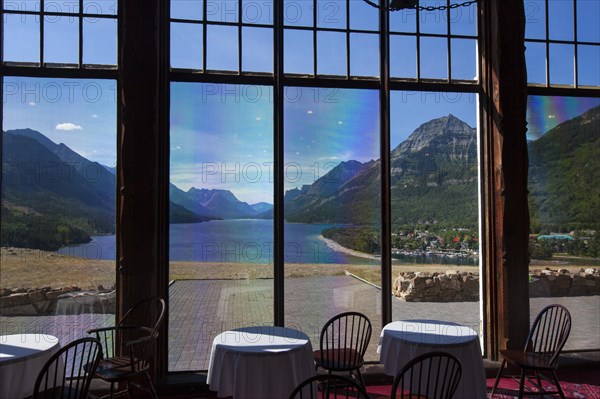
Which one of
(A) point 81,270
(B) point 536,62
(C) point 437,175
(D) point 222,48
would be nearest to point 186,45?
(D) point 222,48

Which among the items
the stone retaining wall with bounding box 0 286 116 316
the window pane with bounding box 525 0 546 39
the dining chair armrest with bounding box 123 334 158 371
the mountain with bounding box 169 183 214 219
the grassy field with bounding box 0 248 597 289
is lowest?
the dining chair armrest with bounding box 123 334 158 371

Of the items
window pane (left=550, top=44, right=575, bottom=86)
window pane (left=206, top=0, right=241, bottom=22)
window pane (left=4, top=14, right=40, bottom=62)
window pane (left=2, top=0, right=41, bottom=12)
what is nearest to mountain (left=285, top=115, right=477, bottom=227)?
window pane (left=550, top=44, right=575, bottom=86)

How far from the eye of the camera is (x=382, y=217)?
4.83 metres

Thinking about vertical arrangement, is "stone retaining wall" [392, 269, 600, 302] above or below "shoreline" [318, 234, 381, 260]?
below

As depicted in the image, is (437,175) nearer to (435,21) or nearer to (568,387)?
(435,21)

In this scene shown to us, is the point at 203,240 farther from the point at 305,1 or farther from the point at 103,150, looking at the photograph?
the point at 305,1

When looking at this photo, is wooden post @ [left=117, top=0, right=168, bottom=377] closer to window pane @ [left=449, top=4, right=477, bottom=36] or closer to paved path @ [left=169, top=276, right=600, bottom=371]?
paved path @ [left=169, top=276, right=600, bottom=371]

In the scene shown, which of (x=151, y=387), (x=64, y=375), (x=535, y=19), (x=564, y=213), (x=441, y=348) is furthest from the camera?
(x=564, y=213)

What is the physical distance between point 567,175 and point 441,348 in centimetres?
321

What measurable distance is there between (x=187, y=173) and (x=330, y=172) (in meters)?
1.51

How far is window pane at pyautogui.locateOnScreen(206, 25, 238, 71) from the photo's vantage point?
4613mm

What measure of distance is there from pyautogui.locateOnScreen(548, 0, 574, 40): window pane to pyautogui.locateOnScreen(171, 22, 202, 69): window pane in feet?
13.3

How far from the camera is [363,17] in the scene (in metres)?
4.87

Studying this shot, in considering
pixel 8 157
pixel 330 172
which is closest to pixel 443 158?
pixel 330 172
